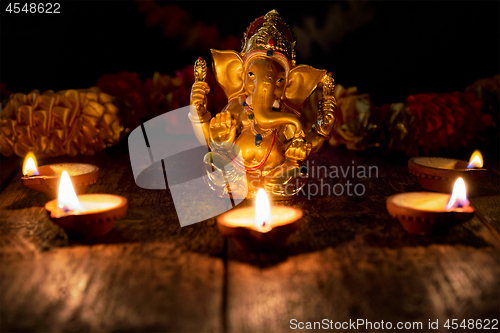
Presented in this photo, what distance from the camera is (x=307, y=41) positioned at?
167 centimetres

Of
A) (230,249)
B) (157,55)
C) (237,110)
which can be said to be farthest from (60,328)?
(157,55)

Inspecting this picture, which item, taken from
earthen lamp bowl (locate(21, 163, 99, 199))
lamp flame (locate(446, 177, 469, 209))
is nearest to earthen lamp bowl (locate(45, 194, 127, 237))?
earthen lamp bowl (locate(21, 163, 99, 199))

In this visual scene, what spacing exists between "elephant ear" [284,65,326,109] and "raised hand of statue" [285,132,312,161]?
0.12 m

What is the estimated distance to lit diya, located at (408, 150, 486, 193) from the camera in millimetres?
1027

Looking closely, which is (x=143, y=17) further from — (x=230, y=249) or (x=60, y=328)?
(x=60, y=328)

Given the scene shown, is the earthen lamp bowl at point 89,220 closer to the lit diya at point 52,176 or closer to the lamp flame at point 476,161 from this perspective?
the lit diya at point 52,176

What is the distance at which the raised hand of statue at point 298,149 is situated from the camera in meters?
1.04

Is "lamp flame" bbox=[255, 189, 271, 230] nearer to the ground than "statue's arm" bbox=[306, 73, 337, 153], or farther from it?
nearer to the ground

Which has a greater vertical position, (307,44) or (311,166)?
(307,44)

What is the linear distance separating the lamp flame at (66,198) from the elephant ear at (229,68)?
44 cm

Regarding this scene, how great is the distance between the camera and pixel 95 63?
67.4 inches

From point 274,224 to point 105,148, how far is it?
0.98 metres

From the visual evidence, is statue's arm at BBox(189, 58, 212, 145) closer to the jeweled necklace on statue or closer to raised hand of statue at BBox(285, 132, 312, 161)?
the jeweled necklace on statue

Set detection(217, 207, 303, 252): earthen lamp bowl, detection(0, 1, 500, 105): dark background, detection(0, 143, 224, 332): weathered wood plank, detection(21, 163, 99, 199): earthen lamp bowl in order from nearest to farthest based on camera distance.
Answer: detection(0, 143, 224, 332): weathered wood plank
detection(217, 207, 303, 252): earthen lamp bowl
detection(21, 163, 99, 199): earthen lamp bowl
detection(0, 1, 500, 105): dark background
